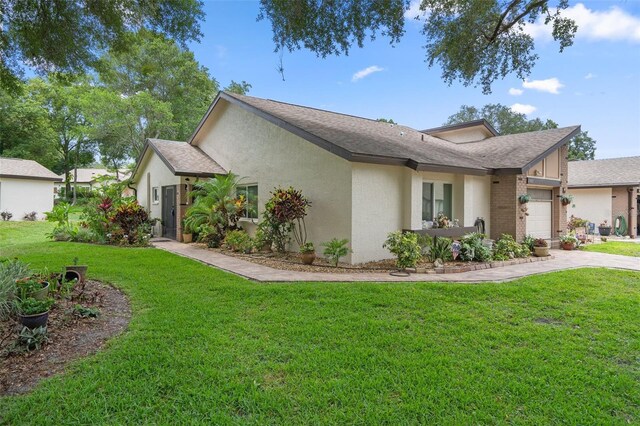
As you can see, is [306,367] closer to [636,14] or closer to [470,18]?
[470,18]

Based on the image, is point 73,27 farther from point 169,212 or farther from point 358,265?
point 169,212

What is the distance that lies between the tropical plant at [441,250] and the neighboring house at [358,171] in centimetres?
71

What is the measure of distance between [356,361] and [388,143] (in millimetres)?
8648

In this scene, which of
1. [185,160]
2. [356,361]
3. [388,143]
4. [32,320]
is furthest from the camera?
[185,160]

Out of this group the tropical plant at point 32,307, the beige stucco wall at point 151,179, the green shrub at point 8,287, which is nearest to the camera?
the tropical plant at point 32,307

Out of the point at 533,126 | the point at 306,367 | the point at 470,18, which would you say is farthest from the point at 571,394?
the point at 533,126

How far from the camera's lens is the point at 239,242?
1138 cm

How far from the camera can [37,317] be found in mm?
4176

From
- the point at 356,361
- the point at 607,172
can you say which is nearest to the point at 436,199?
the point at 356,361

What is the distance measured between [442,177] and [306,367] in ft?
30.6

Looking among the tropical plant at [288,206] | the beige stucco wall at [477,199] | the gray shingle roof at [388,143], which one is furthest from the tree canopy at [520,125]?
the tropical plant at [288,206]

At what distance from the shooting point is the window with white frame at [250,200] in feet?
42.4

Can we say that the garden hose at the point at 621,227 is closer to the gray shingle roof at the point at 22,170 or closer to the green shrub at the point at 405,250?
the green shrub at the point at 405,250

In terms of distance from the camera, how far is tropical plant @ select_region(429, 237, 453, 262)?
31.2ft
